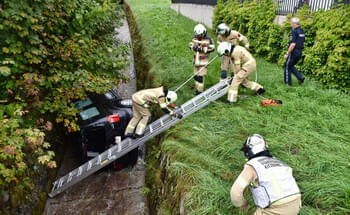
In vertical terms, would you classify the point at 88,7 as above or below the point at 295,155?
above

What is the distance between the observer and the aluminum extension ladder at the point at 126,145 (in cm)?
576

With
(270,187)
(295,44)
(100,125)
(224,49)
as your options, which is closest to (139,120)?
(100,125)

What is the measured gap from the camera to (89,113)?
21.8 feet

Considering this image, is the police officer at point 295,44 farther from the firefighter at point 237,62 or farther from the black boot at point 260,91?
the firefighter at point 237,62

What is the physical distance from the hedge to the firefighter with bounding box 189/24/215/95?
3090 mm

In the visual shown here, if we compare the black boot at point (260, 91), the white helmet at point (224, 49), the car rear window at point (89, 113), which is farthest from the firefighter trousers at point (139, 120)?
the black boot at point (260, 91)

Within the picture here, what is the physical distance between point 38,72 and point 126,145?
7.94 ft

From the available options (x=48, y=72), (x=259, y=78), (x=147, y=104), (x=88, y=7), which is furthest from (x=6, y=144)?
(x=259, y=78)

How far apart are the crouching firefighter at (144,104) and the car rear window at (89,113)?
3.72 ft

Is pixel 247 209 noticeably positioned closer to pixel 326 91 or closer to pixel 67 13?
pixel 326 91

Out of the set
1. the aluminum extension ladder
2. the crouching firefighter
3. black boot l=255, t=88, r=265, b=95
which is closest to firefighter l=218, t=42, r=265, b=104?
the aluminum extension ladder

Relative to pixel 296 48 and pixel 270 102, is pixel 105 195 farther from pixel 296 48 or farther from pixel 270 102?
pixel 296 48

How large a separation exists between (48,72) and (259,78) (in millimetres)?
5723

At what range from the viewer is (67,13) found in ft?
17.5
